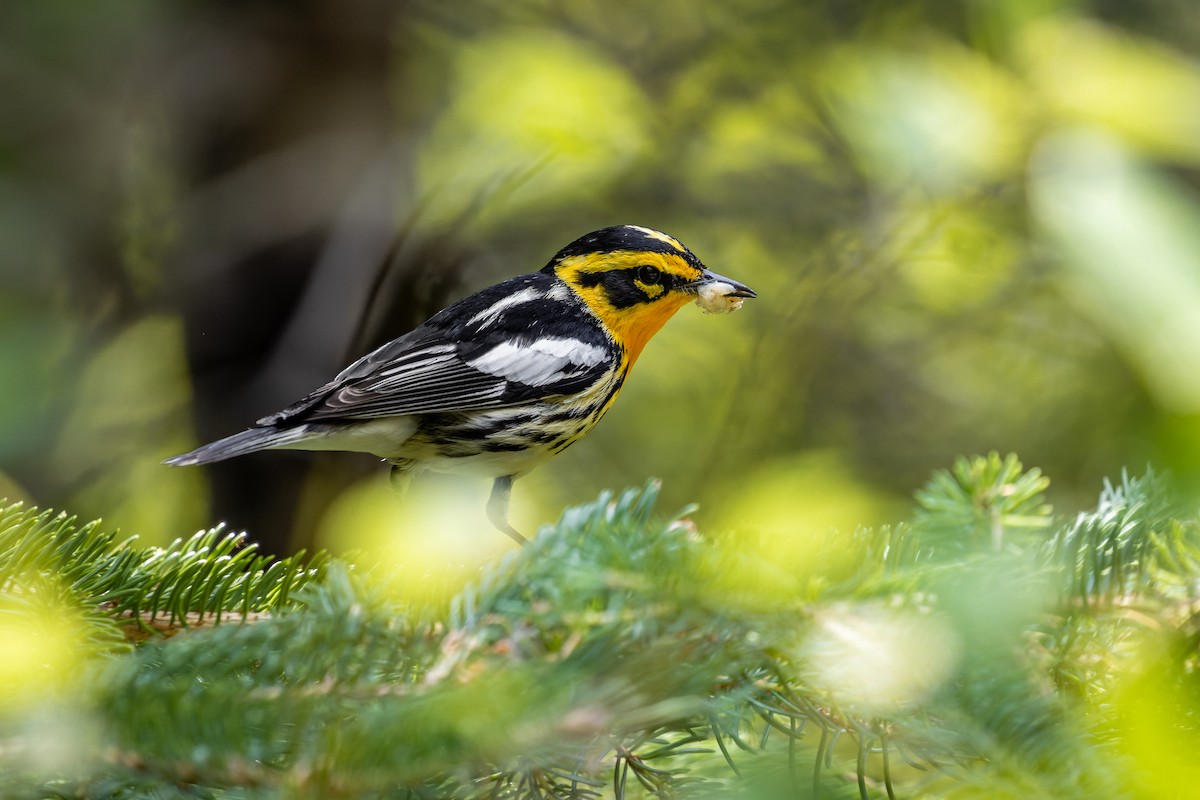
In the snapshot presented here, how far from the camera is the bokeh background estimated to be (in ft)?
12.3

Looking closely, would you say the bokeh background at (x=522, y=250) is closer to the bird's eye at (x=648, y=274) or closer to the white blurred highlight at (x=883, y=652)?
the bird's eye at (x=648, y=274)

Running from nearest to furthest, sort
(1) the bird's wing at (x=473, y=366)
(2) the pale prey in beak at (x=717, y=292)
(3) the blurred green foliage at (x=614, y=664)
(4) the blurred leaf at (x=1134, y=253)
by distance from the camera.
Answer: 1. (3) the blurred green foliage at (x=614, y=664)
2. (4) the blurred leaf at (x=1134, y=253)
3. (1) the bird's wing at (x=473, y=366)
4. (2) the pale prey in beak at (x=717, y=292)

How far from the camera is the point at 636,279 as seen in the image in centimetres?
272

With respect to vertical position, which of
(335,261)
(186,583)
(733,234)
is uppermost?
(733,234)

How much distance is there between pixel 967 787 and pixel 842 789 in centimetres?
63

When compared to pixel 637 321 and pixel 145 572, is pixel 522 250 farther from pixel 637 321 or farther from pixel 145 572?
Result: pixel 145 572

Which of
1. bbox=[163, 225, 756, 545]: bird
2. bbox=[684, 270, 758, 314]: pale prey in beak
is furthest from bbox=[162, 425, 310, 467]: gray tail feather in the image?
bbox=[684, 270, 758, 314]: pale prey in beak

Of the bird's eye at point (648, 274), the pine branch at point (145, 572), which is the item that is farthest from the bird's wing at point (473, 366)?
the pine branch at point (145, 572)

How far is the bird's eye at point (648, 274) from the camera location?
2.70 m

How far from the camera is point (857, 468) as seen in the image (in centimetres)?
370

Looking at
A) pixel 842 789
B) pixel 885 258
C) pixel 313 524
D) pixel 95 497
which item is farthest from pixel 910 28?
pixel 95 497

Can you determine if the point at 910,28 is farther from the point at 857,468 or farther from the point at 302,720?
the point at 302,720

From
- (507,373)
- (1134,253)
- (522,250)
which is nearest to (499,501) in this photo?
(507,373)

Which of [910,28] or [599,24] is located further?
[599,24]
